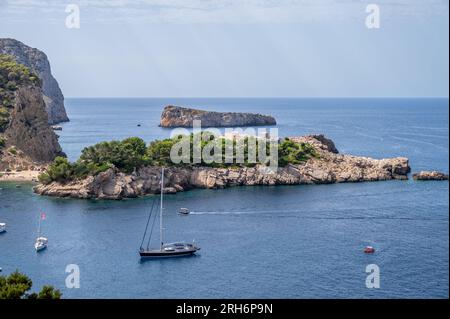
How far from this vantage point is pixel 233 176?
243ft

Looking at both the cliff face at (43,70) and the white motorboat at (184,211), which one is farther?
the cliff face at (43,70)

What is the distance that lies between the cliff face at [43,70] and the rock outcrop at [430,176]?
311 feet

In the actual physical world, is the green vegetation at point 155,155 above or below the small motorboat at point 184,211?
above

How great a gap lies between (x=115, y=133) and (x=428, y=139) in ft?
210

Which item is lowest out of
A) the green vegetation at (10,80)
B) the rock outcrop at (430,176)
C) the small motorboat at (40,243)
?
the small motorboat at (40,243)

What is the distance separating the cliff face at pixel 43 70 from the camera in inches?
5802

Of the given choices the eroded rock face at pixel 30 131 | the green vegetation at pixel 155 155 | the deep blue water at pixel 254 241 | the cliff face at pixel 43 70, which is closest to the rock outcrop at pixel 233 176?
the green vegetation at pixel 155 155

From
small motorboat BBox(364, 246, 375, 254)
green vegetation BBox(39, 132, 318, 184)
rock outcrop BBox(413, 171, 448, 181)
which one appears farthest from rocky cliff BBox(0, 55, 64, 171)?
small motorboat BBox(364, 246, 375, 254)

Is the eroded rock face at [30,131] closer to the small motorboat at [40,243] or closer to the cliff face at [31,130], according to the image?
the cliff face at [31,130]

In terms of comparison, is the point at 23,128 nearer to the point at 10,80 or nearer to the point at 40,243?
the point at 10,80

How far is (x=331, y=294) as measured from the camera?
3747cm

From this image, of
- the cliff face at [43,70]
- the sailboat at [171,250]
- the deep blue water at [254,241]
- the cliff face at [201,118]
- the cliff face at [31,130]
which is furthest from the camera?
the cliff face at [201,118]

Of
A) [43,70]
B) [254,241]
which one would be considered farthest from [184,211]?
[43,70]
